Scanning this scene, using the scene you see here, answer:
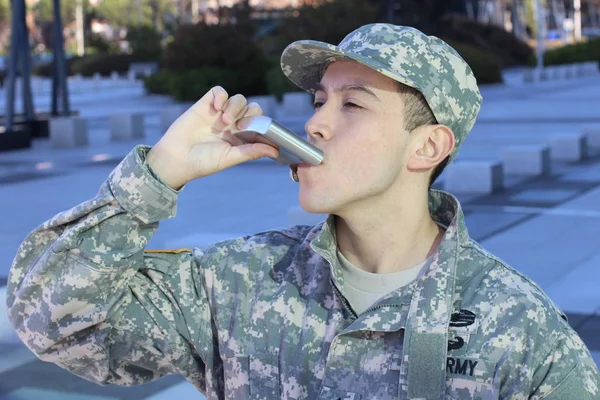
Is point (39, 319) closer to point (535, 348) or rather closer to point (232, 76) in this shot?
point (535, 348)

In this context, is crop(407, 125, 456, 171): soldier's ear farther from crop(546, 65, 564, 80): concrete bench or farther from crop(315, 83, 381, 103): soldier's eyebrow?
crop(546, 65, 564, 80): concrete bench

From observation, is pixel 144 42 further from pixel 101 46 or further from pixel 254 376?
pixel 254 376

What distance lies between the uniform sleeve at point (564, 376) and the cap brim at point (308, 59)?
767 millimetres

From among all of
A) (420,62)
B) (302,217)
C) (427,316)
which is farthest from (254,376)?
(302,217)

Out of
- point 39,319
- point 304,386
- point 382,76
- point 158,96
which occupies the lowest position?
point 158,96

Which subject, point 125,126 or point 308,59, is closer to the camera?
point 308,59

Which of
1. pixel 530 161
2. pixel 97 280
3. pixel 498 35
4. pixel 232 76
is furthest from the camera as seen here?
pixel 498 35

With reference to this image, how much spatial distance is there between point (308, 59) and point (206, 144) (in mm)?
324

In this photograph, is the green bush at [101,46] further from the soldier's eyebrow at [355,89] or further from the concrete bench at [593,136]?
the soldier's eyebrow at [355,89]

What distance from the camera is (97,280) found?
2.38m

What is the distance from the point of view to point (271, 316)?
2.47 metres

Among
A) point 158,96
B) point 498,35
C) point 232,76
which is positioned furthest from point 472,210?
point 498,35

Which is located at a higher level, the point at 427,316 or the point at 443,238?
the point at 443,238

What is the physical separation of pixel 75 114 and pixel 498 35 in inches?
1303
